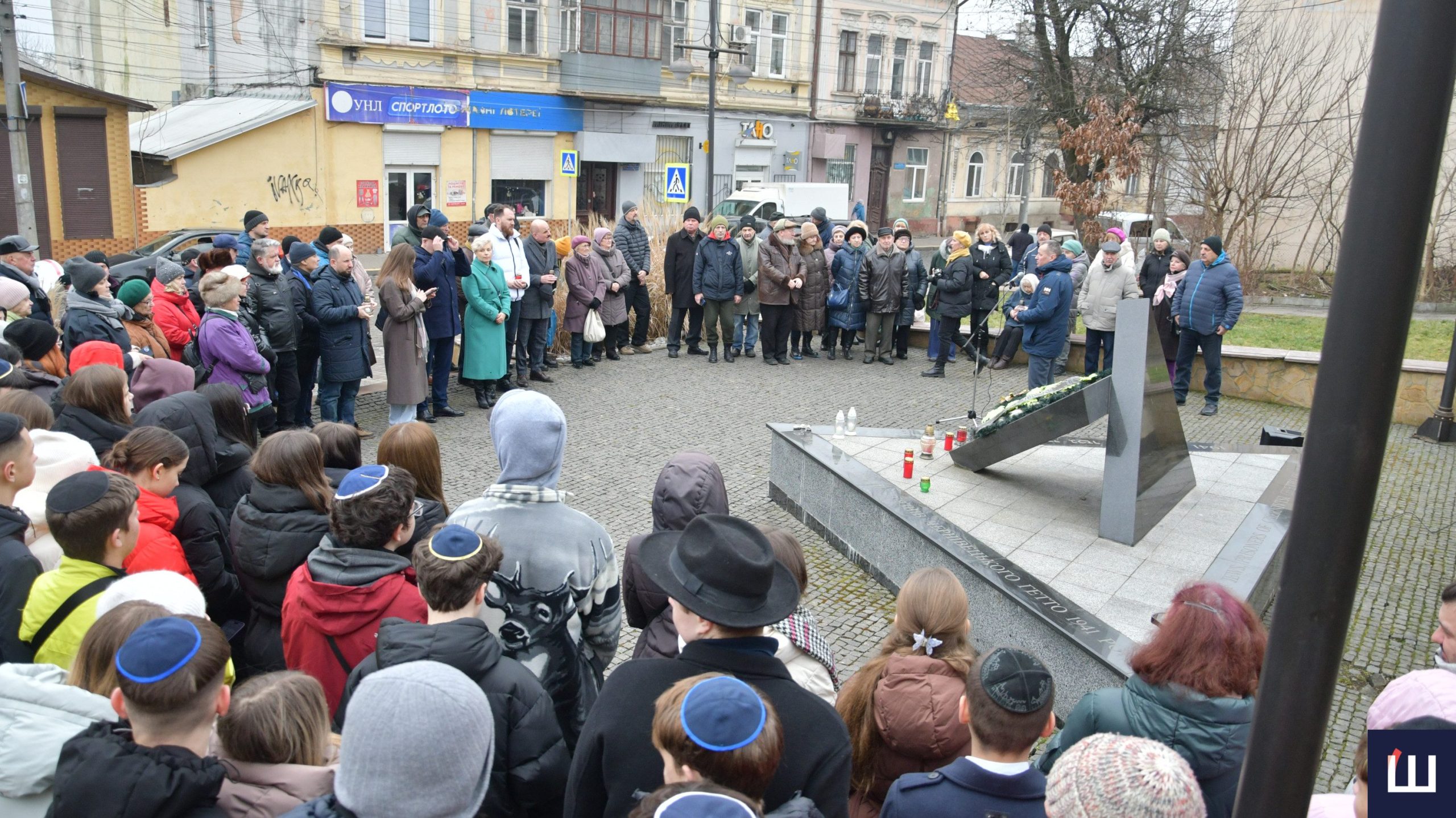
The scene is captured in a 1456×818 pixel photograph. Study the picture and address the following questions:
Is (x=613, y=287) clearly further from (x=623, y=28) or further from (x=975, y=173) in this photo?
(x=975, y=173)

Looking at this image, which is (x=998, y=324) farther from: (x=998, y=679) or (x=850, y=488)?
(x=998, y=679)

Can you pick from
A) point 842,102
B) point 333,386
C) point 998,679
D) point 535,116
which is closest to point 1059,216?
point 842,102

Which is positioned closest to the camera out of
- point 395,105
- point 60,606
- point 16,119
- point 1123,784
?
point 1123,784

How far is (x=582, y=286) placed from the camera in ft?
39.9

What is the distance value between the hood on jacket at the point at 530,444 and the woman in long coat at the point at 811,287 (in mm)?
9499

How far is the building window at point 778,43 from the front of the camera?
34.2m

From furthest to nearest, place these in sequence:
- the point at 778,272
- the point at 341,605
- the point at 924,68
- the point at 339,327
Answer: the point at 924,68, the point at 778,272, the point at 339,327, the point at 341,605

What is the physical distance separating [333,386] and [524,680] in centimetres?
680

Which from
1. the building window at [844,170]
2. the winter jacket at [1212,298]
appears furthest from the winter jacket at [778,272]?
the building window at [844,170]

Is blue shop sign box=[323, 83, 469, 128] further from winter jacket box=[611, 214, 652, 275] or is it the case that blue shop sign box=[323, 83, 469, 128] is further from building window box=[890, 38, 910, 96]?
building window box=[890, 38, 910, 96]

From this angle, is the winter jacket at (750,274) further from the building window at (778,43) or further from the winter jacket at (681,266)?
the building window at (778,43)

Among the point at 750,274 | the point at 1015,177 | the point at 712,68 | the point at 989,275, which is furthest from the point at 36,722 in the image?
the point at 1015,177

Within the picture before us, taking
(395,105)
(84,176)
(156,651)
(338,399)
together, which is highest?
(395,105)

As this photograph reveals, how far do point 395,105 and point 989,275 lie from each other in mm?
17659
